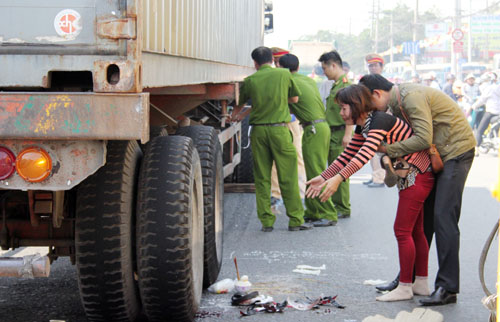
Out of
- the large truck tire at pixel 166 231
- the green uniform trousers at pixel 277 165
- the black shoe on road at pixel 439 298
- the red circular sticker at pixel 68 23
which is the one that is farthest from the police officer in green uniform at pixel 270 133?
the red circular sticker at pixel 68 23

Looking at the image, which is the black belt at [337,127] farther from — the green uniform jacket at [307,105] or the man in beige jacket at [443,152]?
the man in beige jacket at [443,152]

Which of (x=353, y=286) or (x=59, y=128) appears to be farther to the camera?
(x=353, y=286)

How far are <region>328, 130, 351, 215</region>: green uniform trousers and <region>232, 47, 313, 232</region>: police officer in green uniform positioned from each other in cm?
89

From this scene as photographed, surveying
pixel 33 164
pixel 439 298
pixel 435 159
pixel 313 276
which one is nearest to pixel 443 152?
pixel 435 159

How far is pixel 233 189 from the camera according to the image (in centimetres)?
1255

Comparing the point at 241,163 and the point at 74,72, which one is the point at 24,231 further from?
the point at 241,163

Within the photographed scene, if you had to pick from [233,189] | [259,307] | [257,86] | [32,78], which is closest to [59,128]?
[32,78]

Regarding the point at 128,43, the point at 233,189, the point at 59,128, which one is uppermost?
the point at 128,43

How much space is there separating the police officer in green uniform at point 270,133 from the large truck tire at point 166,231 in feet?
13.4

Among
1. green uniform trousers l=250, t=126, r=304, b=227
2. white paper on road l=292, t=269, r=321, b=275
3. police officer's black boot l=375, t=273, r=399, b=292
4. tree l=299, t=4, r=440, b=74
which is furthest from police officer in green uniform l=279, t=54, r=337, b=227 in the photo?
tree l=299, t=4, r=440, b=74

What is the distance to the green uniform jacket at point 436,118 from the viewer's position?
600 centimetres

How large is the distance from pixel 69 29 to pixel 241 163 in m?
8.53

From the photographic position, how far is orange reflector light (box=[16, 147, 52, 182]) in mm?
4105

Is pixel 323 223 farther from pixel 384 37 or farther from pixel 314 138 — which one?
pixel 384 37
